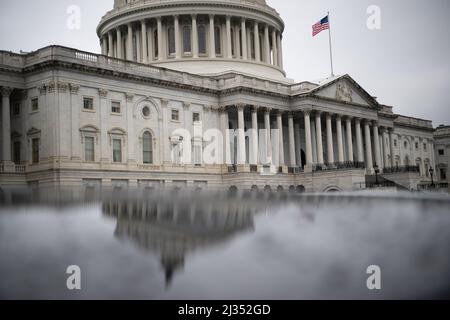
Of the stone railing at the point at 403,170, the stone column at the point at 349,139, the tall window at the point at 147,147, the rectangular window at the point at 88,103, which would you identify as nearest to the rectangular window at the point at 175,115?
the tall window at the point at 147,147

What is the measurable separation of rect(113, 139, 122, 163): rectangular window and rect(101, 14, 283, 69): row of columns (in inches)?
950

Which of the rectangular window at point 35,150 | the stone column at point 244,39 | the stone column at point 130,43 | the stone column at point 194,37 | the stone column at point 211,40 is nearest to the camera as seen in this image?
the rectangular window at point 35,150

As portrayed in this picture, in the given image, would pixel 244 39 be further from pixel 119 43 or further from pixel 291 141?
pixel 291 141

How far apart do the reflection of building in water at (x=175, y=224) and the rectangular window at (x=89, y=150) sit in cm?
4369

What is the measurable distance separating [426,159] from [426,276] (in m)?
102

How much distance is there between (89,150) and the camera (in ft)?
162

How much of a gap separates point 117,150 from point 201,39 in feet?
95.4

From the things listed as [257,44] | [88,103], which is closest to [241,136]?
[88,103]

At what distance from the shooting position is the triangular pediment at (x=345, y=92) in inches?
2648

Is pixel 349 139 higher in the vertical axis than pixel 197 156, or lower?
higher

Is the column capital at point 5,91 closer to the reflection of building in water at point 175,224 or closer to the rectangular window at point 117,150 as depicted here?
the rectangular window at point 117,150

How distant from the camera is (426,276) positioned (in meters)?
4.27

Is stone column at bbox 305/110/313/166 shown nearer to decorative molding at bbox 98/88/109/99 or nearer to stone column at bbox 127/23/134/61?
decorative molding at bbox 98/88/109/99

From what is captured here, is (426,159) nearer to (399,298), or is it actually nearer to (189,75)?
(189,75)
